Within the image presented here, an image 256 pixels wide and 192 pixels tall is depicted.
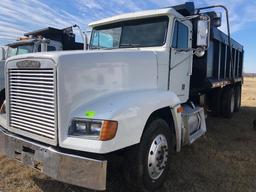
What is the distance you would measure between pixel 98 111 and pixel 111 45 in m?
2.26

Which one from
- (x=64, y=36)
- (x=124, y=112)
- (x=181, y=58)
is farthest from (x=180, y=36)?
(x=64, y=36)

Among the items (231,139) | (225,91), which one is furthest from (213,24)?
(225,91)

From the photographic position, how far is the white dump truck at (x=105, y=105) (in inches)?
127

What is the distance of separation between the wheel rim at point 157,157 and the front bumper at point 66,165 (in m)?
0.98

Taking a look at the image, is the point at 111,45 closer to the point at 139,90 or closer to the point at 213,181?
the point at 139,90

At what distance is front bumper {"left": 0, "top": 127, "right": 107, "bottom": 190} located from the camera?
3109mm

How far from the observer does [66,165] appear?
320cm

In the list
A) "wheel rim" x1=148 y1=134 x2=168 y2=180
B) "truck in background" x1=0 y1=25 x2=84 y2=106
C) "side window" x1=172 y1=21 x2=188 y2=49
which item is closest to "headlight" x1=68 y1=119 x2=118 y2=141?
"wheel rim" x1=148 y1=134 x2=168 y2=180

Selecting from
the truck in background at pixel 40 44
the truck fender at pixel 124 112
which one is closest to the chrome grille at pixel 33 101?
the truck fender at pixel 124 112

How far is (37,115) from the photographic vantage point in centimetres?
363

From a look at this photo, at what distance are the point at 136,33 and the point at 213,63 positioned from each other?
3.34m

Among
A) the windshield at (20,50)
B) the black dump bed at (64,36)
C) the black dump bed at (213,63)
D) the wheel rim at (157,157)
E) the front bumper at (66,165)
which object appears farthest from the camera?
the black dump bed at (64,36)

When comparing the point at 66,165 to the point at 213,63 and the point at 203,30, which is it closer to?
the point at 203,30

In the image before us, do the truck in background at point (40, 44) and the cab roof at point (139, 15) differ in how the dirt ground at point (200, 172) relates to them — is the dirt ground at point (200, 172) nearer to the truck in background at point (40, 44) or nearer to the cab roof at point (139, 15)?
the cab roof at point (139, 15)
